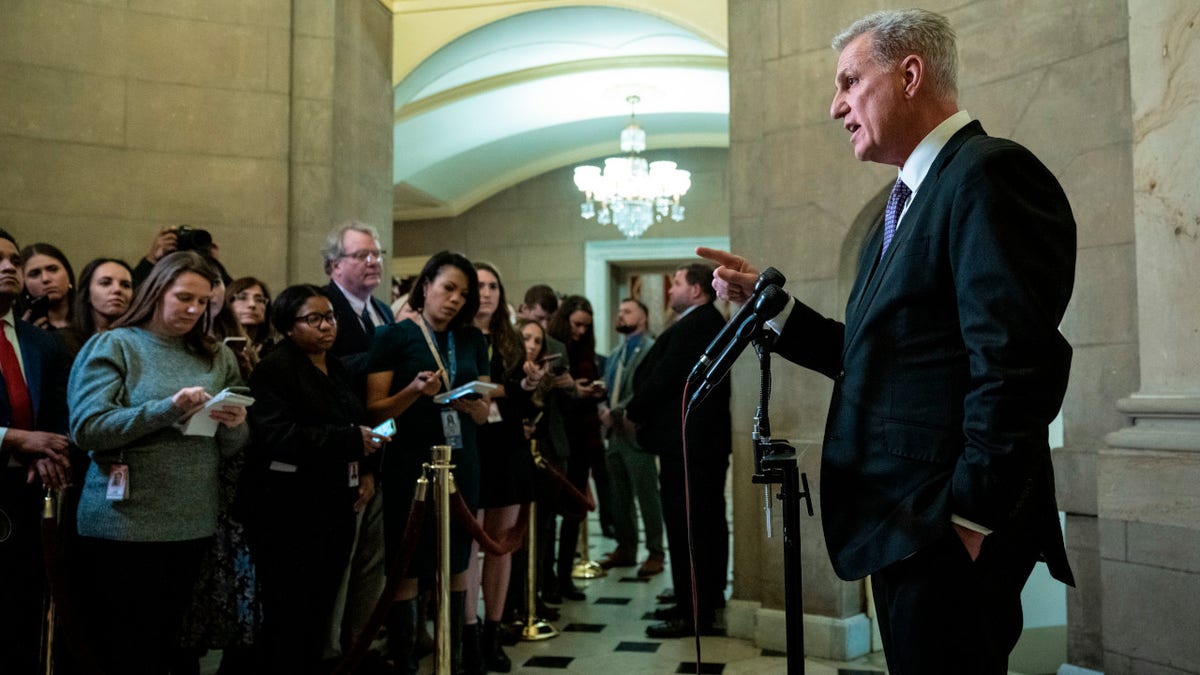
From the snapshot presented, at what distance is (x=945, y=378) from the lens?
1.74 metres

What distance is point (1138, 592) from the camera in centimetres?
318

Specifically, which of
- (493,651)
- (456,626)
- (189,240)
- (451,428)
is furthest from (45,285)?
(493,651)

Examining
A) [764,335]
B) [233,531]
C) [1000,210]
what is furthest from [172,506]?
[1000,210]

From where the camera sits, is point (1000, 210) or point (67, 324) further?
point (67, 324)

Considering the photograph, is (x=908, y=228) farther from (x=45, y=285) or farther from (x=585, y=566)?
(x=585, y=566)

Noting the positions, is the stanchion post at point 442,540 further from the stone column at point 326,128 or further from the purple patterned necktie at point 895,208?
the stone column at point 326,128

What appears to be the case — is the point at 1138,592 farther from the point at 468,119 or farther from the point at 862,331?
the point at 468,119

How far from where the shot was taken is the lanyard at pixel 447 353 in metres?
3.92

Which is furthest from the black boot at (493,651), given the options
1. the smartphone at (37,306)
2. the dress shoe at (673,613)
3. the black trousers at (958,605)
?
the black trousers at (958,605)

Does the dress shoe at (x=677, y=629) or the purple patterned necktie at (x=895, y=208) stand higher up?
the purple patterned necktie at (x=895, y=208)

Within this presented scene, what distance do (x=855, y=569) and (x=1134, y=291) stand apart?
2370 mm

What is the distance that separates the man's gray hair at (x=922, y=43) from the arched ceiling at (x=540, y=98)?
19.6ft

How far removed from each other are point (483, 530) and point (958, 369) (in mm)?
2613

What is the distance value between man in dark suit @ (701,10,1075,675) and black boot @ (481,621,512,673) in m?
2.75
